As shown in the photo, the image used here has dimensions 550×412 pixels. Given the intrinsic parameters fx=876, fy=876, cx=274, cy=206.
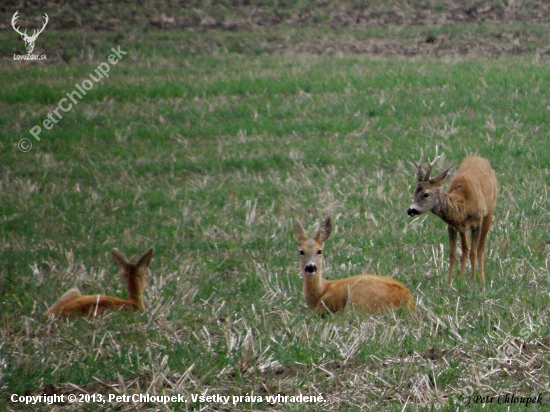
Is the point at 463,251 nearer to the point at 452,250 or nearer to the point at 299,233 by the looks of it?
the point at 452,250

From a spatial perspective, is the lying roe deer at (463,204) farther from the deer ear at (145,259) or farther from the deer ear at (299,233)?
the deer ear at (145,259)

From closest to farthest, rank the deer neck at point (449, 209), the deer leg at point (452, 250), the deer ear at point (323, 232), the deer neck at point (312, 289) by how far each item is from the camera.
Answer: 1. the deer neck at point (312, 289)
2. the deer ear at point (323, 232)
3. the deer neck at point (449, 209)
4. the deer leg at point (452, 250)

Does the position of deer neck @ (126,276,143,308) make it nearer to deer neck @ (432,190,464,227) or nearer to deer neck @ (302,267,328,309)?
deer neck @ (302,267,328,309)

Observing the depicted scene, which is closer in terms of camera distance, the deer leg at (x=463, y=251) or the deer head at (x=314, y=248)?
the deer head at (x=314, y=248)

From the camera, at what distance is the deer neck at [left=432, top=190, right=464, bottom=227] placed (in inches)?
308

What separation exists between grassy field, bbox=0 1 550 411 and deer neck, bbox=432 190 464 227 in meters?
0.57

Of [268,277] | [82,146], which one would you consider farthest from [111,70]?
[268,277]

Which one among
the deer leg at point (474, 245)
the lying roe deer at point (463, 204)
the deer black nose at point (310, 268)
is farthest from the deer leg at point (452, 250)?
the deer black nose at point (310, 268)

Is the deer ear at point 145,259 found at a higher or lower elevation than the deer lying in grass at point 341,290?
higher

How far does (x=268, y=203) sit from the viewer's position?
1148 centimetres

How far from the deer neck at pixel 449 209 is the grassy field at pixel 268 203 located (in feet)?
1.88

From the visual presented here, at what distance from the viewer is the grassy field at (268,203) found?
5.62 meters

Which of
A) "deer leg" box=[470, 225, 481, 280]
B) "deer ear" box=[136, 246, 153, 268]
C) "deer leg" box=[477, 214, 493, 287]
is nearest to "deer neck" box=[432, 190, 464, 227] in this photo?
"deer leg" box=[470, 225, 481, 280]

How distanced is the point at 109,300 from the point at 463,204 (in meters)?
3.31
